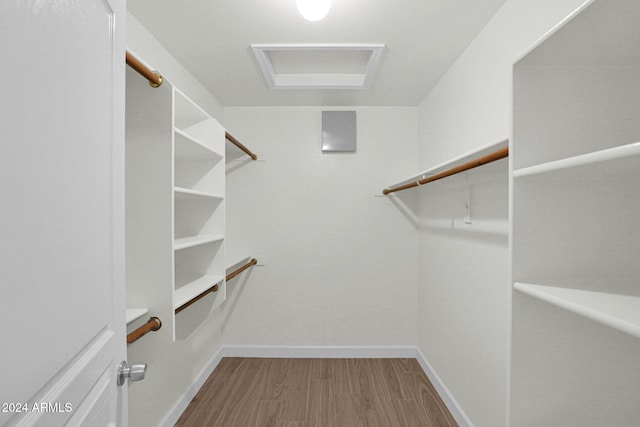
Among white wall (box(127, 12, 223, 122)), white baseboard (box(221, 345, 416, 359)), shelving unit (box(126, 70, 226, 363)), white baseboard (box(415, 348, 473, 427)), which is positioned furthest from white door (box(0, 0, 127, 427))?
white baseboard (box(221, 345, 416, 359))

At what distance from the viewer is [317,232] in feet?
9.68

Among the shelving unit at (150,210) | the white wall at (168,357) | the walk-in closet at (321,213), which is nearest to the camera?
the walk-in closet at (321,213)

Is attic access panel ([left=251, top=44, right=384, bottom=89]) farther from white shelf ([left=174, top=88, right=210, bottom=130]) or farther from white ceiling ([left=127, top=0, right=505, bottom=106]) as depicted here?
white shelf ([left=174, top=88, right=210, bottom=130])

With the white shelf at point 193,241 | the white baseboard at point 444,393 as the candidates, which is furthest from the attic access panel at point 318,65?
the white baseboard at point 444,393

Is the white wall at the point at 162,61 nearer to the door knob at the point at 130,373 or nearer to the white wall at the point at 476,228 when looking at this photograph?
the door knob at the point at 130,373

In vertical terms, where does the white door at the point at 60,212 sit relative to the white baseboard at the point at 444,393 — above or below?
above

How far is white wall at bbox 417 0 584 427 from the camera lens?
4.95 feet

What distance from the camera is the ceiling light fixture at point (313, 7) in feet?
4.61

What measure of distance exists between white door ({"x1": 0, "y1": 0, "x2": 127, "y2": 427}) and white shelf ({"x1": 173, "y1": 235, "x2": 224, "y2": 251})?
0.67 metres

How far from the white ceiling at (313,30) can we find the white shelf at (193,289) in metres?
1.38

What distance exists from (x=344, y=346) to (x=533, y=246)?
7.82 feet

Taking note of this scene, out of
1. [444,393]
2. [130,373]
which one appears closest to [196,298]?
[130,373]

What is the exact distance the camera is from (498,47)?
62.1 inches

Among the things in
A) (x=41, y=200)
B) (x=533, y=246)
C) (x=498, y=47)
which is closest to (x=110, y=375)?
(x=41, y=200)
